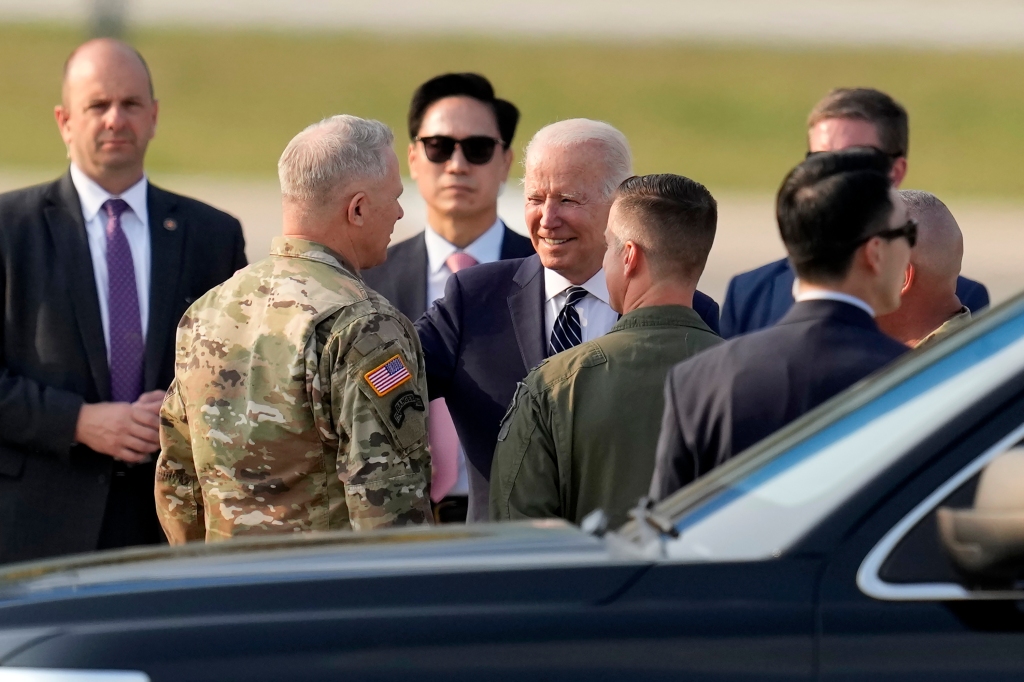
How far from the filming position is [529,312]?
3568 millimetres

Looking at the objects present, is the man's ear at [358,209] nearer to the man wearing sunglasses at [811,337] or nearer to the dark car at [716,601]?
the man wearing sunglasses at [811,337]

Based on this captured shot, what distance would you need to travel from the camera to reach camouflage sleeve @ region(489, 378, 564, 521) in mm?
2898

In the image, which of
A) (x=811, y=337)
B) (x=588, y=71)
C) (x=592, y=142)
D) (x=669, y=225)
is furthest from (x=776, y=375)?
(x=588, y=71)

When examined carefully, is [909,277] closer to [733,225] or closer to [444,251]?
[444,251]

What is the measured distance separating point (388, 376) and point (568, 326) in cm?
67

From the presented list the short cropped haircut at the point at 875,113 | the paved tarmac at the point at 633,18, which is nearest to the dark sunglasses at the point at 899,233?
the short cropped haircut at the point at 875,113

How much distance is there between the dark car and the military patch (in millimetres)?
1172

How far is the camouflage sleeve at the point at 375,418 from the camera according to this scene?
303 cm

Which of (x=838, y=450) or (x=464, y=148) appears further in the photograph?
(x=464, y=148)

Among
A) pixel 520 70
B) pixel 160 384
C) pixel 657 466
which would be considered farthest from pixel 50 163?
pixel 657 466

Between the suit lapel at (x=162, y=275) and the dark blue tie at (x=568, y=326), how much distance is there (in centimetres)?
130

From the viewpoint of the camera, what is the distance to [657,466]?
2.60 metres

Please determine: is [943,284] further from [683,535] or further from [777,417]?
[683,535]

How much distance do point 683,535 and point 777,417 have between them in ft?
1.93
